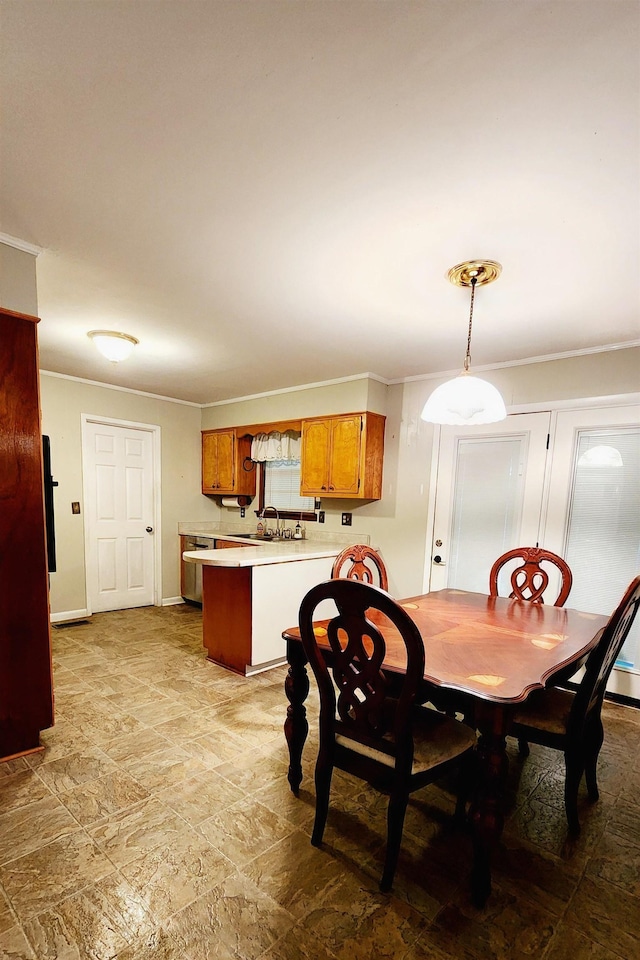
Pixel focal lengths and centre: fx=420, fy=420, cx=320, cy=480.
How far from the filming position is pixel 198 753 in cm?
223

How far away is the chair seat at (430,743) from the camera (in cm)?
148

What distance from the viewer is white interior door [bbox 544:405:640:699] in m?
2.92

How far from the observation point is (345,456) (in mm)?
4059

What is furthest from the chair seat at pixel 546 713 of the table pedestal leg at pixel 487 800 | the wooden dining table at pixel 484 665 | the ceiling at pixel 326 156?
the ceiling at pixel 326 156

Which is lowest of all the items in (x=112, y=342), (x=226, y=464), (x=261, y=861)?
(x=261, y=861)

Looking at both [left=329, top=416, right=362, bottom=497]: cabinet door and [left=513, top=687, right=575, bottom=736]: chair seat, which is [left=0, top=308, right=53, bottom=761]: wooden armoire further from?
[left=329, top=416, right=362, bottom=497]: cabinet door

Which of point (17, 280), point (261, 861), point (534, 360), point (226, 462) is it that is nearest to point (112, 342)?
point (17, 280)

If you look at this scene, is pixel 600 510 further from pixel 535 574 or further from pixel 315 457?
pixel 315 457

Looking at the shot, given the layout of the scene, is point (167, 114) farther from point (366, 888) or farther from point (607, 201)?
point (366, 888)

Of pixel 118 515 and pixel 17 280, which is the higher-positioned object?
pixel 17 280

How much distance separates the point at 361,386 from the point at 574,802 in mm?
3240

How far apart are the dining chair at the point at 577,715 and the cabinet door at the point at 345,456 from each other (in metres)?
2.40

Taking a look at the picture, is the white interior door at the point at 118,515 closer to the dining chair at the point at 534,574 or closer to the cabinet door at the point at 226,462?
the cabinet door at the point at 226,462

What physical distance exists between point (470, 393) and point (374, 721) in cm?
147
